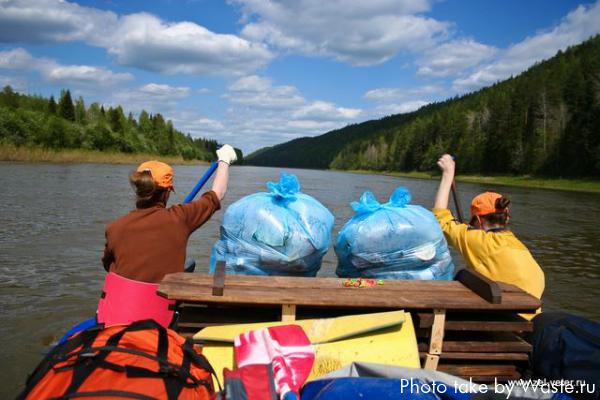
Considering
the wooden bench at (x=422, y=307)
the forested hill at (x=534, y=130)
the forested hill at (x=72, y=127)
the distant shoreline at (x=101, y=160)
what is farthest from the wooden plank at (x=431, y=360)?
the forested hill at (x=72, y=127)

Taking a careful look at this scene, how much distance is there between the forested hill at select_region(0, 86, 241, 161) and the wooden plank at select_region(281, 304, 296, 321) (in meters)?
57.3

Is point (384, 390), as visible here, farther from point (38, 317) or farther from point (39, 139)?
point (39, 139)

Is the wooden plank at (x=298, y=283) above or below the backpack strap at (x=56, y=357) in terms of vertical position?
above

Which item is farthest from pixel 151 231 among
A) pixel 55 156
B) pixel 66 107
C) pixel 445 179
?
pixel 66 107

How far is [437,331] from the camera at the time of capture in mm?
2803

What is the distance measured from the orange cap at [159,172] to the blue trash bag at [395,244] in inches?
61.3

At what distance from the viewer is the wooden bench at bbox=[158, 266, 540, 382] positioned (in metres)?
2.69

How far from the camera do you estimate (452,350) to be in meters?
2.90

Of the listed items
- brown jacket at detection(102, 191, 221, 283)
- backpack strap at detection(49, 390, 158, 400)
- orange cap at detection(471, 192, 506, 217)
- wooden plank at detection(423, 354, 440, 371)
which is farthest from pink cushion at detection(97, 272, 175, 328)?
orange cap at detection(471, 192, 506, 217)

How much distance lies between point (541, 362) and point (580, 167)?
55.6m

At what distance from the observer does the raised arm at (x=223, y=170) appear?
134 inches

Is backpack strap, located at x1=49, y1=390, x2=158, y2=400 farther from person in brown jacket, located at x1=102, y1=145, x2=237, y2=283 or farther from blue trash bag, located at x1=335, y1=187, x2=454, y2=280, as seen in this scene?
blue trash bag, located at x1=335, y1=187, x2=454, y2=280

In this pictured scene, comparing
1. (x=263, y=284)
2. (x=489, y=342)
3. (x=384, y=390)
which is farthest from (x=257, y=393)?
(x=489, y=342)

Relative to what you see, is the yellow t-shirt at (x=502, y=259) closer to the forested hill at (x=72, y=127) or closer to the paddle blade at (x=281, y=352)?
the paddle blade at (x=281, y=352)
